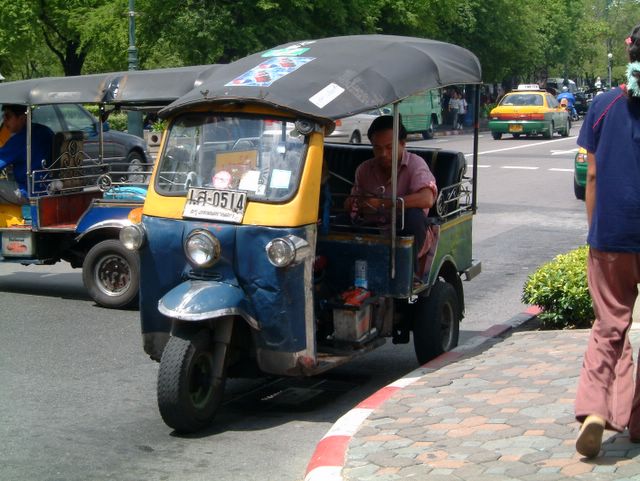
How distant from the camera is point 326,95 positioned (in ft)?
21.3

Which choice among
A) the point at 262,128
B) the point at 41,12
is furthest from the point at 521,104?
the point at 262,128

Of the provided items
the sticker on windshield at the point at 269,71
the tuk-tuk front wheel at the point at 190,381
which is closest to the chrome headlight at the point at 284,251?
the tuk-tuk front wheel at the point at 190,381

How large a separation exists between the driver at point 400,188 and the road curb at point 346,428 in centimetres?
70

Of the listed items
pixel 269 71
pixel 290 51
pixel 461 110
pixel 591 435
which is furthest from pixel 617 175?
pixel 461 110

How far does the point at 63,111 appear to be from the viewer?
12969 millimetres

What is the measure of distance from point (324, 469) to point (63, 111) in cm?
881

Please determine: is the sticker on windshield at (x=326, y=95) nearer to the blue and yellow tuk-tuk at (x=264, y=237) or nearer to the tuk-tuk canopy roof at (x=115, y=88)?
the blue and yellow tuk-tuk at (x=264, y=237)

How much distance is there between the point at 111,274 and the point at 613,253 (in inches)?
247

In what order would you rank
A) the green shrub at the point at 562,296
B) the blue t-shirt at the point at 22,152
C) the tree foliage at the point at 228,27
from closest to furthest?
1. the green shrub at the point at 562,296
2. the blue t-shirt at the point at 22,152
3. the tree foliage at the point at 228,27

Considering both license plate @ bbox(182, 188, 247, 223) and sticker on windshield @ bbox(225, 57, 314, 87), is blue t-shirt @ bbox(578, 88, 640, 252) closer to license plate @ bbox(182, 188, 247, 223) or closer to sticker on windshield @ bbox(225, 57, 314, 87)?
license plate @ bbox(182, 188, 247, 223)

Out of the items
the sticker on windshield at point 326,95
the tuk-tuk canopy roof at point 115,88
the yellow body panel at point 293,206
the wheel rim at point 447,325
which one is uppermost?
the tuk-tuk canopy roof at point 115,88

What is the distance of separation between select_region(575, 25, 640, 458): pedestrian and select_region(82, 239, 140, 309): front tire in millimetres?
5862

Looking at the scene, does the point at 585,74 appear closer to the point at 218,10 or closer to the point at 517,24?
the point at 517,24

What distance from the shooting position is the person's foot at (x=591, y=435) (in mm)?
4848
